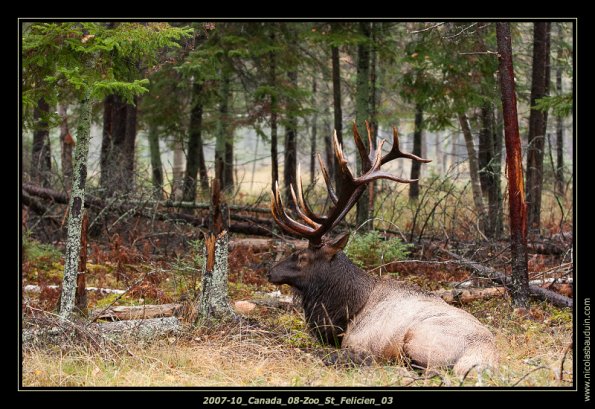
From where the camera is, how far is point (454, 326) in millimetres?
6984

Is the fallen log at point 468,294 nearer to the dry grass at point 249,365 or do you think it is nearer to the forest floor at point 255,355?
the forest floor at point 255,355

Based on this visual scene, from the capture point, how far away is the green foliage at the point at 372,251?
11.1 meters

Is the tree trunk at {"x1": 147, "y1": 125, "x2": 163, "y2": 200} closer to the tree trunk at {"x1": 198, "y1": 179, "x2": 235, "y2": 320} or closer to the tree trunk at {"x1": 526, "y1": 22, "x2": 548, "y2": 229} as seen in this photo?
the tree trunk at {"x1": 526, "y1": 22, "x2": 548, "y2": 229}

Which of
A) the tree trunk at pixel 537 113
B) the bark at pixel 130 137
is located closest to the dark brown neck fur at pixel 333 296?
the tree trunk at pixel 537 113

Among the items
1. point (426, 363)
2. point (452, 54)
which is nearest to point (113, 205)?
point (452, 54)

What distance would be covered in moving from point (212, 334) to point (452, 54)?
25.6 feet

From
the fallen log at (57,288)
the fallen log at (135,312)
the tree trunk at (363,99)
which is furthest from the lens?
the tree trunk at (363,99)

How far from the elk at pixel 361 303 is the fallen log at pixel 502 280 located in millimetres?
2319

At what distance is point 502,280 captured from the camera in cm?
981

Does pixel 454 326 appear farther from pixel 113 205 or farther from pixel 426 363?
pixel 113 205

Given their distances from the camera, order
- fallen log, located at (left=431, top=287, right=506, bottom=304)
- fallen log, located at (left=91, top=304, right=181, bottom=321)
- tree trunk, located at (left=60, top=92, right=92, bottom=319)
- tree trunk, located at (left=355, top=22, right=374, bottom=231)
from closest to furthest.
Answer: tree trunk, located at (left=60, top=92, right=92, bottom=319) < fallen log, located at (left=91, top=304, right=181, bottom=321) < fallen log, located at (left=431, top=287, right=506, bottom=304) < tree trunk, located at (left=355, top=22, right=374, bottom=231)

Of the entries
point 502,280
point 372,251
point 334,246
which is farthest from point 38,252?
point 502,280

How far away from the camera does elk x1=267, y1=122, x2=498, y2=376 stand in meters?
6.95

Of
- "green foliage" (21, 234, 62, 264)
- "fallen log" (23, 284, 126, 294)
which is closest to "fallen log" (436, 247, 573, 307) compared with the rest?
"fallen log" (23, 284, 126, 294)
